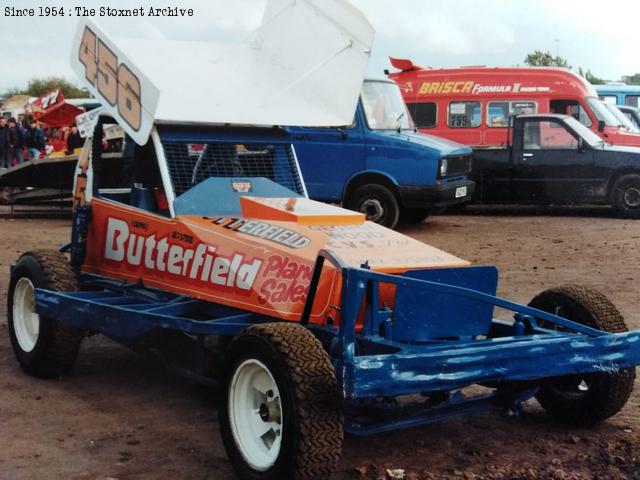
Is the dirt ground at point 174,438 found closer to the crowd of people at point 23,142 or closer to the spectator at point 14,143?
the crowd of people at point 23,142

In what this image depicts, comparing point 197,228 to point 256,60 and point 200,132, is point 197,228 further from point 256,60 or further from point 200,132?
point 256,60

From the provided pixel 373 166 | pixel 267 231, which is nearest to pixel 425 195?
pixel 373 166

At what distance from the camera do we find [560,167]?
55.5 ft

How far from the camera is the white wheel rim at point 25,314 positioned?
7.04 meters

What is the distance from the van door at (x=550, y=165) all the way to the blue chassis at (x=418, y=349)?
448 inches

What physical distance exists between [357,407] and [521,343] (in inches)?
35.3

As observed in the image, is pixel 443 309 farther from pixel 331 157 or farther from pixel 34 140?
pixel 34 140

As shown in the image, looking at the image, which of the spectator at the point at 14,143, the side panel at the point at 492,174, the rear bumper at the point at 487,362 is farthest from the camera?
the spectator at the point at 14,143

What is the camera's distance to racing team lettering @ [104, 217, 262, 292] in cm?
580

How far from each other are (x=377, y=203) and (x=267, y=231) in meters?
9.33

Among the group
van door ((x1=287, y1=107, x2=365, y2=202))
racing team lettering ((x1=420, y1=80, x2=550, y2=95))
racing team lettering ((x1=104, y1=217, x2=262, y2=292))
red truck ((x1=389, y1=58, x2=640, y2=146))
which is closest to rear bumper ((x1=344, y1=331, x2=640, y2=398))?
racing team lettering ((x1=104, y1=217, x2=262, y2=292))

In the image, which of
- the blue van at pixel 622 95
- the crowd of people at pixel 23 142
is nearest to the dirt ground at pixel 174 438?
the crowd of people at pixel 23 142

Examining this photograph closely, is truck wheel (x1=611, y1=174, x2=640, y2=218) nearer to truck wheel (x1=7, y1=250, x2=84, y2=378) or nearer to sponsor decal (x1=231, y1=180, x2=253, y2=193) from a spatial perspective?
sponsor decal (x1=231, y1=180, x2=253, y2=193)

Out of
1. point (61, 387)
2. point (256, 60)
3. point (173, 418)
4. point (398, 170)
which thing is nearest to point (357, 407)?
point (173, 418)
